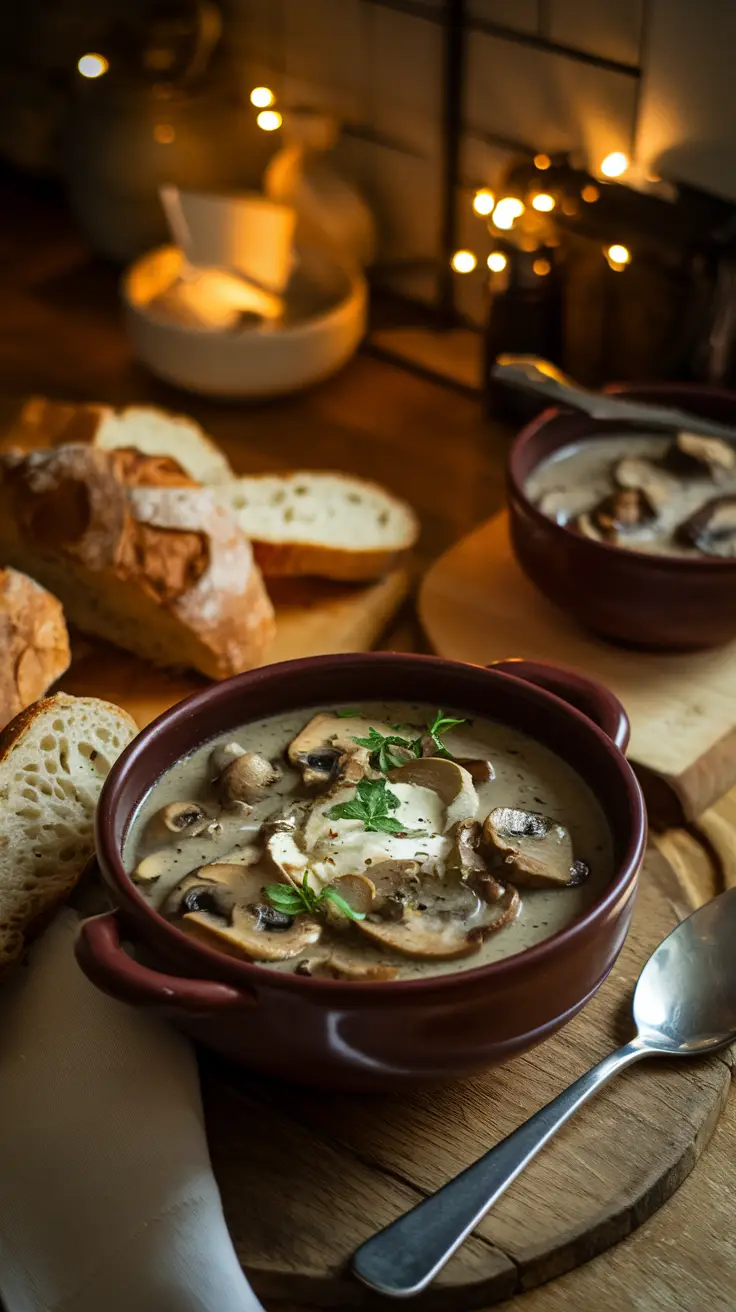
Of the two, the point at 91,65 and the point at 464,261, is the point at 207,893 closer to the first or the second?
the point at 464,261

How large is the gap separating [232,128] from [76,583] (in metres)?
1.40

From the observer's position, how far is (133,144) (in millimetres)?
2871

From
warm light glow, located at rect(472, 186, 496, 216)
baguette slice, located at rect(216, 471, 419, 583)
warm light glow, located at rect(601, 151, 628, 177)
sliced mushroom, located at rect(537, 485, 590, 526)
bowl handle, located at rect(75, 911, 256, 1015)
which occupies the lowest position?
baguette slice, located at rect(216, 471, 419, 583)

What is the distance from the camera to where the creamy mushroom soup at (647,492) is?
1.96m

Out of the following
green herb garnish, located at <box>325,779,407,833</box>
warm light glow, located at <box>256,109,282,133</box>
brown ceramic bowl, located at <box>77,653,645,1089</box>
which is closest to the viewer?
brown ceramic bowl, located at <box>77,653,645,1089</box>

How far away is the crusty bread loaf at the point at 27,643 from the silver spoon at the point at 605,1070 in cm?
85

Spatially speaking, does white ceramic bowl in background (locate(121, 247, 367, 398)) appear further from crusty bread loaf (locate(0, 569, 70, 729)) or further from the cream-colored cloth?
the cream-colored cloth

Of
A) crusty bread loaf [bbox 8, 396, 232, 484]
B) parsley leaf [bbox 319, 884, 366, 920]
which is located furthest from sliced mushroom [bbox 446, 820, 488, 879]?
crusty bread loaf [bbox 8, 396, 232, 484]

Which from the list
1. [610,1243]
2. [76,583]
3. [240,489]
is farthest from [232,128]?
A: [610,1243]

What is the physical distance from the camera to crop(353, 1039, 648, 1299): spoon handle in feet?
3.96

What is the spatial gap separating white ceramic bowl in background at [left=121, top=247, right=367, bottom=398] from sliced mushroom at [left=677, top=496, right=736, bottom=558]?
942 millimetres

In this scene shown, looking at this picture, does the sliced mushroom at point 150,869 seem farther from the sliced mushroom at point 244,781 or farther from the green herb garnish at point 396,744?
the green herb garnish at point 396,744

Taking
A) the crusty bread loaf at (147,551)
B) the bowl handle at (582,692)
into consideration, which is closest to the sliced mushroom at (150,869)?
the bowl handle at (582,692)

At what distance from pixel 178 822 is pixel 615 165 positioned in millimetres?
1607
